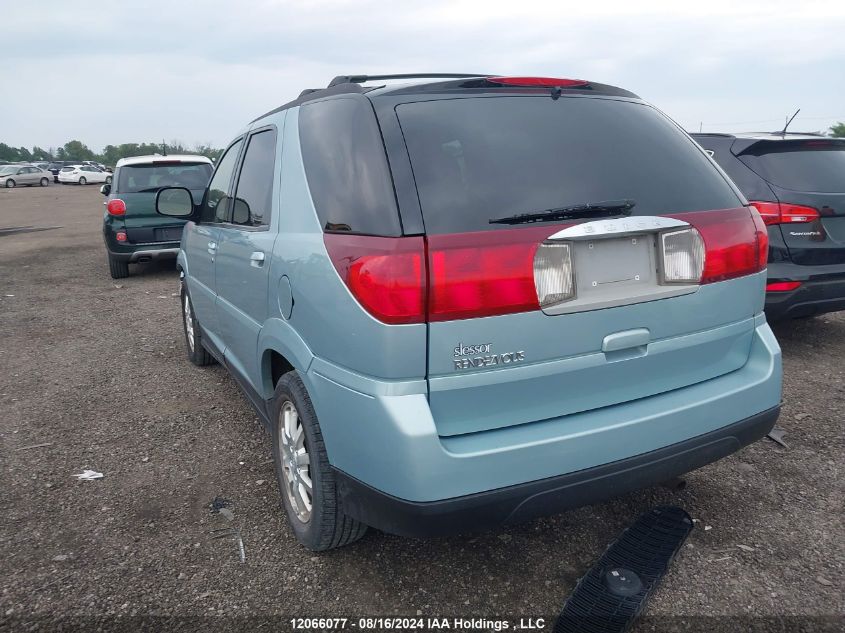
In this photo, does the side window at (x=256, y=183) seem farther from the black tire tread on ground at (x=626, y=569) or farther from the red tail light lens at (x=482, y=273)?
the black tire tread on ground at (x=626, y=569)

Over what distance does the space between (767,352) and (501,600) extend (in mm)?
1392

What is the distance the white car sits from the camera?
156 feet

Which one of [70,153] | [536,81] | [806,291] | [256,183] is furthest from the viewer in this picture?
[70,153]

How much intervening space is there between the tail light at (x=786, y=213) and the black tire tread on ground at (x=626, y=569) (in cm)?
272

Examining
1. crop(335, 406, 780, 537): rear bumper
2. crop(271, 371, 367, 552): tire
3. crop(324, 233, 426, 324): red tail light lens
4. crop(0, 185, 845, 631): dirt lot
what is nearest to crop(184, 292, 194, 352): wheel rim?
crop(0, 185, 845, 631): dirt lot

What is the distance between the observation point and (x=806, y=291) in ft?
15.5

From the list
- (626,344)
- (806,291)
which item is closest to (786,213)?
(806,291)

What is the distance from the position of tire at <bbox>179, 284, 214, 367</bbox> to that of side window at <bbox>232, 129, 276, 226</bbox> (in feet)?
5.74

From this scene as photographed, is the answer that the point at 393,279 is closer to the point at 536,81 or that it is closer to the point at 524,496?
the point at 524,496

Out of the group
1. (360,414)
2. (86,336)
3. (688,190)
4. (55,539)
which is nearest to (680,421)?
A: (688,190)

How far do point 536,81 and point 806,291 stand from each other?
3262 mm

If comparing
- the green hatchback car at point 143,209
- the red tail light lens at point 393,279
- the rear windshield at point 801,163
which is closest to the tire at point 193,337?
the red tail light lens at point 393,279

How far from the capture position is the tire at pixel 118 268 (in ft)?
31.3

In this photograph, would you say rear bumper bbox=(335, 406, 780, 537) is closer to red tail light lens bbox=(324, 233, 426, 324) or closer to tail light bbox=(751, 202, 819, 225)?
red tail light lens bbox=(324, 233, 426, 324)
